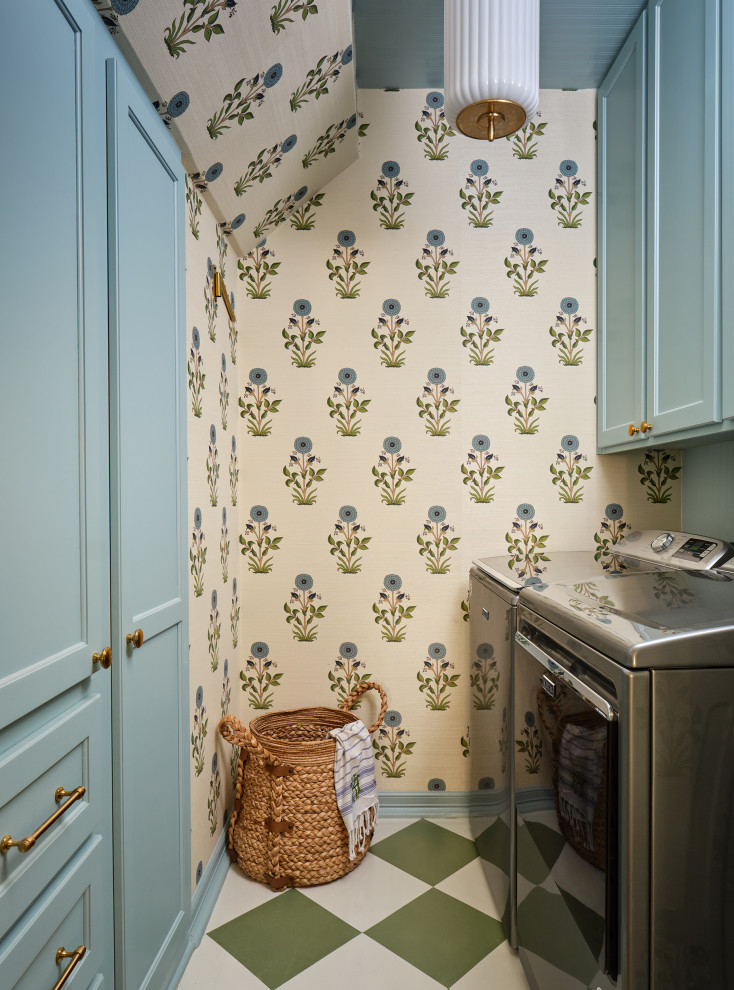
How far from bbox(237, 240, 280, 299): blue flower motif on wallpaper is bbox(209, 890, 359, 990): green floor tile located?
6.47ft

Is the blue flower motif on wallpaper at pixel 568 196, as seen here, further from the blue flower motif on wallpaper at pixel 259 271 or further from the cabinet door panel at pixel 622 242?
the blue flower motif on wallpaper at pixel 259 271

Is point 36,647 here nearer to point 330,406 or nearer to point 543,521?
point 330,406

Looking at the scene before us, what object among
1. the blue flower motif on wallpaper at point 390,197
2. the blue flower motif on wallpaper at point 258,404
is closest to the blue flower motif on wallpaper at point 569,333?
the blue flower motif on wallpaper at point 390,197

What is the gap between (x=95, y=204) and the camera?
1021 millimetres

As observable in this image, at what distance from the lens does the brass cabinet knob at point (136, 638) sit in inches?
45.2

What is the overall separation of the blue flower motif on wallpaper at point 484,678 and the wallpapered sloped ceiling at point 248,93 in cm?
147

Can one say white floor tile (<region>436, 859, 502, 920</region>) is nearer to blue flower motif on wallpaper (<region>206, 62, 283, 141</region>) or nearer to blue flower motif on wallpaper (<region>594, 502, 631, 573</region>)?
blue flower motif on wallpaper (<region>594, 502, 631, 573</region>)

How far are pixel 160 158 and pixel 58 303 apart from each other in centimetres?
63

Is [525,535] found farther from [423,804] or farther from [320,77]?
[320,77]

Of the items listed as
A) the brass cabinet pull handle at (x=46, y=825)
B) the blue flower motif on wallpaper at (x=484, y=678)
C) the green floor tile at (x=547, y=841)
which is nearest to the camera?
the brass cabinet pull handle at (x=46, y=825)

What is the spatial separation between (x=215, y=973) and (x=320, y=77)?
94.4 inches

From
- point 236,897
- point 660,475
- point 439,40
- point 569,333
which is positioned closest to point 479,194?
point 439,40

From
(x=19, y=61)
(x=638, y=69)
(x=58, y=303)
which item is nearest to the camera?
(x=19, y=61)

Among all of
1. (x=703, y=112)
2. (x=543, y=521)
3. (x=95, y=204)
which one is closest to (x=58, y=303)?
(x=95, y=204)
